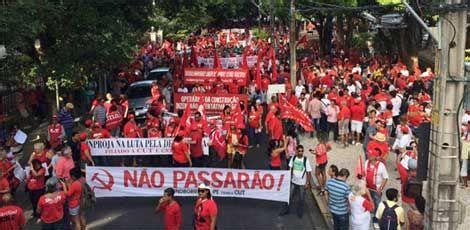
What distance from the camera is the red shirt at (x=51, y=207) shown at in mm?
9734

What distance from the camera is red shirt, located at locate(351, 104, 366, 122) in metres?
16.3

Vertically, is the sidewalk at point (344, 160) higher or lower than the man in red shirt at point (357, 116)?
lower

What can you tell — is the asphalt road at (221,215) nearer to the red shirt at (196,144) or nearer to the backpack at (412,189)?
the red shirt at (196,144)

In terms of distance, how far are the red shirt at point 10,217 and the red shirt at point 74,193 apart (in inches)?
40.2

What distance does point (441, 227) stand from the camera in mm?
7996

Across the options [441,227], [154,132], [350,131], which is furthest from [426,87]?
[441,227]

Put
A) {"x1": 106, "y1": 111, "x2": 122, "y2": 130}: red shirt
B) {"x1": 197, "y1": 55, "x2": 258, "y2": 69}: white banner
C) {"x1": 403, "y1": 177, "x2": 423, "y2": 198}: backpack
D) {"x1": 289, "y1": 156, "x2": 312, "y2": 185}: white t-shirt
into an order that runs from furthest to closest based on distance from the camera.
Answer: {"x1": 197, "y1": 55, "x2": 258, "y2": 69}: white banner → {"x1": 106, "y1": 111, "x2": 122, "y2": 130}: red shirt → {"x1": 289, "y1": 156, "x2": 312, "y2": 185}: white t-shirt → {"x1": 403, "y1": 177, "x2": 423, "y2": 198}: backpack

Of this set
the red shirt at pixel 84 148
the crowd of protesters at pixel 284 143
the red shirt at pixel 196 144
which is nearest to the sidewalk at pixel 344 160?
the crowd of protesters at pixel 284 143

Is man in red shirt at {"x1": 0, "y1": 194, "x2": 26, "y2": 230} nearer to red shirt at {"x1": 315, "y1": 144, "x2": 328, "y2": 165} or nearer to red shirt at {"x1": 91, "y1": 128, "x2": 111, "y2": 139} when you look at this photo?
red shirt at {"x1": 91, "y1": 128, "x2": 111, "y2": 139}

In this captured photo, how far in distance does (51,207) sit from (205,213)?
258cm

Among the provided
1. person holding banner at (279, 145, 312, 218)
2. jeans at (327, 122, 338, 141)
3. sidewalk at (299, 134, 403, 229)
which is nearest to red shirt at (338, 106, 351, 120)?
jeans at (327, 122, 338, 141)

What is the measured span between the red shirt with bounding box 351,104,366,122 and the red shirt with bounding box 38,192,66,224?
8.95 m

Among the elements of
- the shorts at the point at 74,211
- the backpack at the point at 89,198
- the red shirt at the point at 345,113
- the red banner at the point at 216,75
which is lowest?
the backpack at the point at 89,198

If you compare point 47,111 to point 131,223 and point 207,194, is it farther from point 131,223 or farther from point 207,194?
point 207,194
